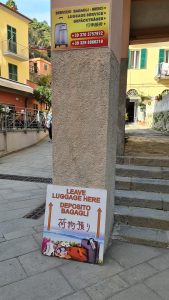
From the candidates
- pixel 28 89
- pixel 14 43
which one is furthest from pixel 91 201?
pixel 14 43

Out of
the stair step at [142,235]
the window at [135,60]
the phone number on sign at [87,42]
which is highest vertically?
the window at [135,60]

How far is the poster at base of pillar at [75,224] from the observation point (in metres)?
2.51

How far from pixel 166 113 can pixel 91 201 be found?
8258mm

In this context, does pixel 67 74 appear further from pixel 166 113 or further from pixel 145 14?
pixel 166 113

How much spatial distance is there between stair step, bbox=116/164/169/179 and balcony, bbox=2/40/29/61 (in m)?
18.0

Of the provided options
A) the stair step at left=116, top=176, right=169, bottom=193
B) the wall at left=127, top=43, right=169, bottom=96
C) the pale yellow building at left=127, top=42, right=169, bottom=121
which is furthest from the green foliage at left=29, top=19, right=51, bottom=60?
the stair step at left=116, top=176, right=169, bottom=193

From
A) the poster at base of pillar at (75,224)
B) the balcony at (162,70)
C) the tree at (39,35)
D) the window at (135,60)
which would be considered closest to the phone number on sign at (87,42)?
the poster at base of pillar at (75,224)

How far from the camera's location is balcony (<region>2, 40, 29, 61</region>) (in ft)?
62.8

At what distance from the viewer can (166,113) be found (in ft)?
32.6

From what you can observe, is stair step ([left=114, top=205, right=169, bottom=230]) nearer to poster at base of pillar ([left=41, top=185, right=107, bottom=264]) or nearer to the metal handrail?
poster at base of pillar ([left=41, top=185, right=107, bottom=264])

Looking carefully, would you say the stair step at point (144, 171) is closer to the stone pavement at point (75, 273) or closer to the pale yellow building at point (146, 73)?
the stone pavement at point (75, 273)

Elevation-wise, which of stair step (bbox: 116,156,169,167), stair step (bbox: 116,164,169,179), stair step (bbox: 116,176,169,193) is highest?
stair step (bbox: 116,156,169,167)

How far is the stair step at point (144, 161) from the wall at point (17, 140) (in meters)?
6.30

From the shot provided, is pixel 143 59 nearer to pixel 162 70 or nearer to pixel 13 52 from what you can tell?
pixel 162 70
